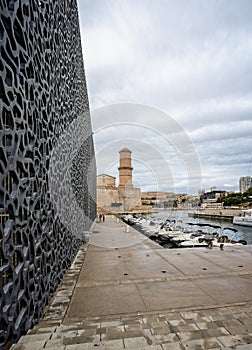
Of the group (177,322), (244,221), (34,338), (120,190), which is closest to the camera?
(34,338)

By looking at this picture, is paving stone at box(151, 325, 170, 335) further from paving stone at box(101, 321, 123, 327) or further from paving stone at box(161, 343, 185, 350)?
paving stone at box(101, 321, 123, 327)

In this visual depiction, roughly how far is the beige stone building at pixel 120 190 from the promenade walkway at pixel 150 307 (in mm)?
34629

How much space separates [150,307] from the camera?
329 centimetres

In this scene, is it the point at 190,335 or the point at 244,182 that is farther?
the point at 244,182

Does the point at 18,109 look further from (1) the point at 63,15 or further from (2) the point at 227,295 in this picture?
(2) the point at 227,295

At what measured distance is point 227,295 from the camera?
3.69 metres

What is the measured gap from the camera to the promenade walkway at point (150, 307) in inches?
93.0

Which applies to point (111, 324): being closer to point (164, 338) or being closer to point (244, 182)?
point (164, 338)

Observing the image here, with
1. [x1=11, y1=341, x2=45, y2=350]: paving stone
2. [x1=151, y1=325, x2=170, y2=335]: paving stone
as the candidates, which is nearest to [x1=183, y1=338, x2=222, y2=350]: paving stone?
[x1=151, y1=325, x2=170, y2=335]: paving stone

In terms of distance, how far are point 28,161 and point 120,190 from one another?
4196 cm

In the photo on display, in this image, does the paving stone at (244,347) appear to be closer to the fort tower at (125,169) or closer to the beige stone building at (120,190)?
the beige stone building at (120,190)

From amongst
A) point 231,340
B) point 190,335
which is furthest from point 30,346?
point 231,340

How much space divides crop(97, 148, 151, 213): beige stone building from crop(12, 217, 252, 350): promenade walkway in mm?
34629

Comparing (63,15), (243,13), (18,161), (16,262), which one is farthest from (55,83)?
(243,13)
